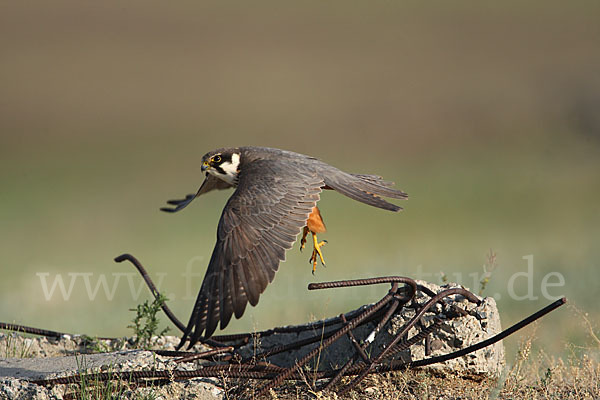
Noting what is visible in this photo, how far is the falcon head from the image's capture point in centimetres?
523

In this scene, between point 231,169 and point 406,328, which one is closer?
point 406,328

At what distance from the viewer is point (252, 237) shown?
420 cm

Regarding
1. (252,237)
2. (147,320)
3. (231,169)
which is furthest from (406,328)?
(231,169)

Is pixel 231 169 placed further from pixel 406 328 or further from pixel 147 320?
pixel 406 328

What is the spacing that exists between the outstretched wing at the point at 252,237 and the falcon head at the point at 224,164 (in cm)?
29

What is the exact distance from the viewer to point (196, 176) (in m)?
24.0

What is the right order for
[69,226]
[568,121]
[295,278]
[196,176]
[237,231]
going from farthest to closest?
[568,121] < [196,176] < [69,226] < [295,278] < [237,231]

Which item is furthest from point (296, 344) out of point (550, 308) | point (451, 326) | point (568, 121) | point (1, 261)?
point (568, 121)

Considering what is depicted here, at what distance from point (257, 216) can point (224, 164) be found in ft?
3.21

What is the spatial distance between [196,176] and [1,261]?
29.5 ft

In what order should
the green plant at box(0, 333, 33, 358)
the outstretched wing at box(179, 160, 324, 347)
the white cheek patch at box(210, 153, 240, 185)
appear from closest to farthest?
the outstretched wing at box(179, 160, 324, 347) → the green plant at box(0, 333, 33, 358) → the white cheek patch at box(210, 153, 240, 185)

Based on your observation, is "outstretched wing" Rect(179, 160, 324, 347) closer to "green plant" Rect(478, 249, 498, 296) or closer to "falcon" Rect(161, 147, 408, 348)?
"falcon" Rect(161, 147, 408, 348)

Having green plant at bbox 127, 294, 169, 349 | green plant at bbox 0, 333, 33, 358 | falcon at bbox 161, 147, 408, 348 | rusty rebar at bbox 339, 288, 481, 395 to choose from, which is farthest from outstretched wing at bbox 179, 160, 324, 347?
green plant at bbox 0, 333, 33, 358

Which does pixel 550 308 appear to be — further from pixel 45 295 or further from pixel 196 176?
pixel 196 176
